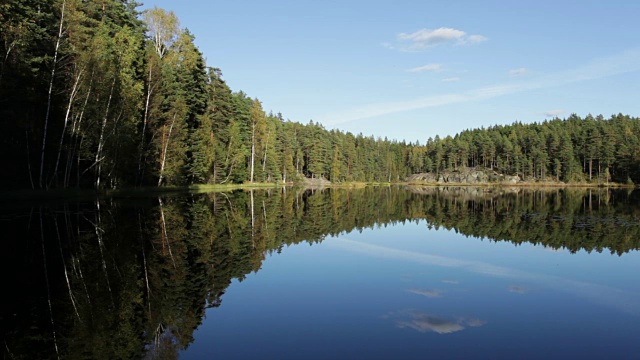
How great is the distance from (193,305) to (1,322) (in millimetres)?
3590

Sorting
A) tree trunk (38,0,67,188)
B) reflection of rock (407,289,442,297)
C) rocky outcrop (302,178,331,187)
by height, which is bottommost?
reflection of rock (407,289,442,297)

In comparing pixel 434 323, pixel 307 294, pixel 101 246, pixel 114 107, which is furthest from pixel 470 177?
pixel 434 323

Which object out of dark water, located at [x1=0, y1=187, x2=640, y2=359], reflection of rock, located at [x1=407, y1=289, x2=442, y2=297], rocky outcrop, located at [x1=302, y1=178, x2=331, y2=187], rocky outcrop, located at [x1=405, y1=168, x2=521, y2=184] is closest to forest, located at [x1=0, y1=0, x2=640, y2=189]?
dark water, located at [x1=0, y1=187, x2=640, y2=359]

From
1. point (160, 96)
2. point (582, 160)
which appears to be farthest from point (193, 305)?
point (582, 160)

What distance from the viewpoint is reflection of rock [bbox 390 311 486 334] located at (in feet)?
27.1

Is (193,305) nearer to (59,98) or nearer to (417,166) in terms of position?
(59,98)

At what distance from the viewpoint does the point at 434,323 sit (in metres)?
8.61

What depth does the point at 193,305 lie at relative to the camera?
373 inches

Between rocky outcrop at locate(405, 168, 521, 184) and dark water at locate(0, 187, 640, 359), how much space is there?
130m

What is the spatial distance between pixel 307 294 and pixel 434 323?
354 centimetres

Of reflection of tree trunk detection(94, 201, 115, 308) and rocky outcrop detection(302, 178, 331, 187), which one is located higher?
rocky outcrop detection(302, 178, 331, 187)

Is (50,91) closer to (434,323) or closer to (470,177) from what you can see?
(434,323)

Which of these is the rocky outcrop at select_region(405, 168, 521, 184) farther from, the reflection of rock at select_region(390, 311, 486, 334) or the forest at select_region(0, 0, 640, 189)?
the reflection of rock at select_region(390, 311, 486, 334)

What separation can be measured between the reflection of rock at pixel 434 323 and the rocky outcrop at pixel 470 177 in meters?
144
